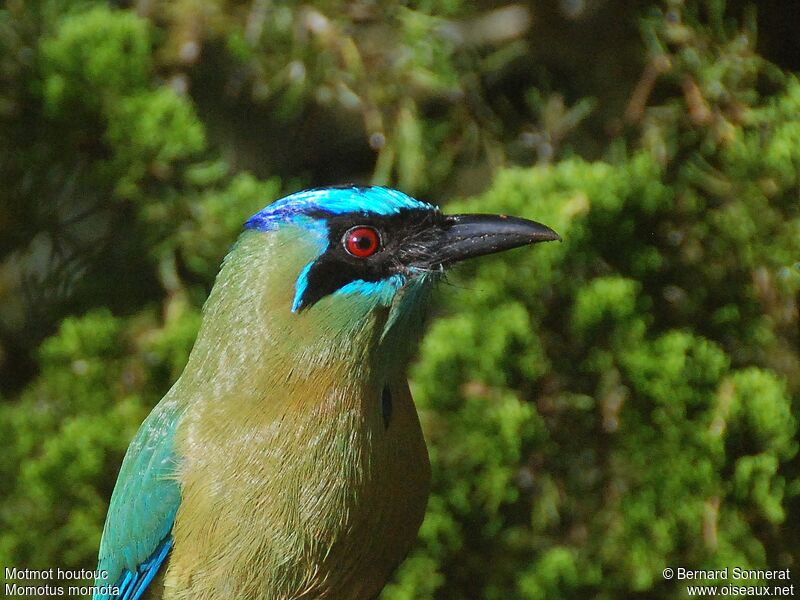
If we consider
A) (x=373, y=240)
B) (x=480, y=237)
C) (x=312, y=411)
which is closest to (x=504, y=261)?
(x=480, y=237)

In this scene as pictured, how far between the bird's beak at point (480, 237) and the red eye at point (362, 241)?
0.14m

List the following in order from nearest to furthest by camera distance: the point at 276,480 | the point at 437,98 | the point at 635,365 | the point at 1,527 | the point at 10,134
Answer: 1. the point at 276,480
2. the point at 635,365
3. the point at 1,527
4. the point at 10,134
5. the point at 437,98

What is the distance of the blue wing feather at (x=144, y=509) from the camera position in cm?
284

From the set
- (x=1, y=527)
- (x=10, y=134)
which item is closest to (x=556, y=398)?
(x=1, y=527)

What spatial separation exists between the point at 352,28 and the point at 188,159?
885 mm

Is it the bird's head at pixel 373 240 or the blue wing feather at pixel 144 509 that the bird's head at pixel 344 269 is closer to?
the bird's head at pixel 373 240

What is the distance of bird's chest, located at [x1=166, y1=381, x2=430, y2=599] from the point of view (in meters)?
2.61

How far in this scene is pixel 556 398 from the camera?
3832 mm

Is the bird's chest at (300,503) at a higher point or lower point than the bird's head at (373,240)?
→ lower

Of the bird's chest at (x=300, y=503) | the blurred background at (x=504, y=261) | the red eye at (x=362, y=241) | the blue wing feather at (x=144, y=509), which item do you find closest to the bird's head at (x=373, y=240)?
the red eye at (x=362, y=241)

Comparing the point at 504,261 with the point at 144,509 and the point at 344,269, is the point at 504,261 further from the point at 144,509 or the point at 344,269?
the point at 144,509

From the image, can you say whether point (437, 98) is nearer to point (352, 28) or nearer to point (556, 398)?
point (352, 28)

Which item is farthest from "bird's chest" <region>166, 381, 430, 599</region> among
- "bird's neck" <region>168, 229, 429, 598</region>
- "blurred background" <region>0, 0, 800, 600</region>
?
"blurred background" <region>0, 0, 800, 600</region>

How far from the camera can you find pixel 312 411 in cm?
268
